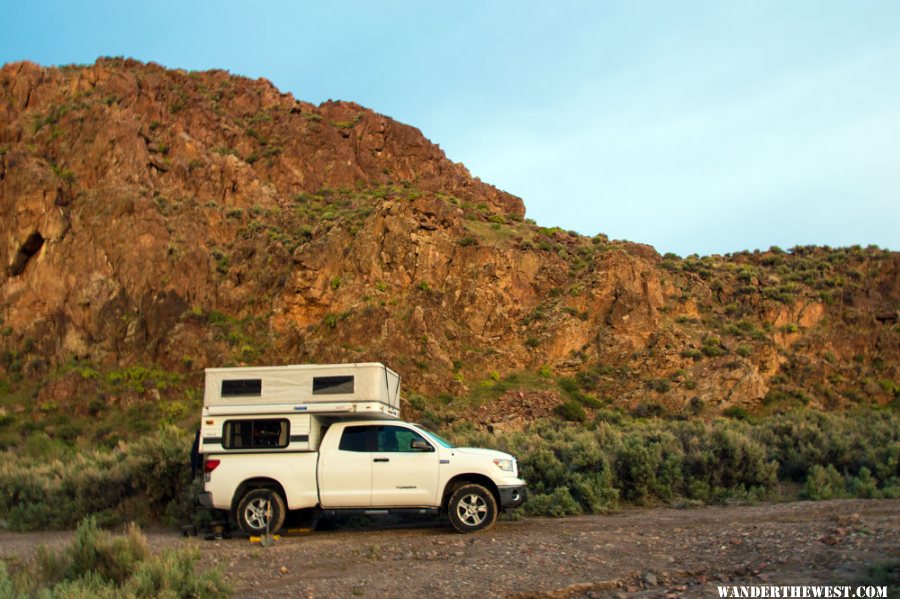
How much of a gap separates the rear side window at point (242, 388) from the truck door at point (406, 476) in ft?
7.51

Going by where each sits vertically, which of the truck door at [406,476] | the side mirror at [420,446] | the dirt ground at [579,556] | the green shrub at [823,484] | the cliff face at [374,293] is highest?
the cliff face at [374,293]

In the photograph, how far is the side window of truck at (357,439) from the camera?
12.2 m

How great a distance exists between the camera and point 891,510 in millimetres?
11922

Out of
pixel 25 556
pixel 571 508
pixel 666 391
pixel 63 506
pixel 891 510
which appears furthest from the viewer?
pixel 666 391

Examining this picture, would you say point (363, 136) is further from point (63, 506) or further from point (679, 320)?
point (63, 506)

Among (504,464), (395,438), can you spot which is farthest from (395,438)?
(504,464)

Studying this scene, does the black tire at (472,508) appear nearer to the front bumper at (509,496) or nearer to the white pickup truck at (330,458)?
the white pickup truck at (330,458)

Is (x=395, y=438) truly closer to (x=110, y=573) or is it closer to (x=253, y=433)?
(x=253, y=433)

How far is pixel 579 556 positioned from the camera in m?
9.23

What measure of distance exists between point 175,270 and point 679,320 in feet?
89.7

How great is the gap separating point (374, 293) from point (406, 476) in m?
26.9

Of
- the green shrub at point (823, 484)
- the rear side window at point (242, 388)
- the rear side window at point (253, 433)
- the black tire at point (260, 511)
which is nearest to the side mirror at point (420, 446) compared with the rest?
the rear side window at point (253, 433)

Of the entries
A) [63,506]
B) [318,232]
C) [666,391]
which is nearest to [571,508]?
[63,506]

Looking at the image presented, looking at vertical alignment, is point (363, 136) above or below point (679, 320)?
above
